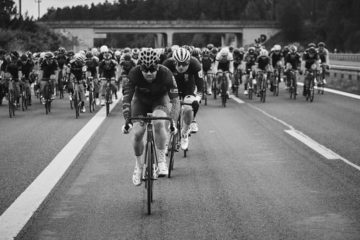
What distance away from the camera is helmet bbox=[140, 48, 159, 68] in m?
8.12

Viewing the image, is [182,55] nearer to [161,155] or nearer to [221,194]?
[161,155]

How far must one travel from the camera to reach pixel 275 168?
10617 millimetres

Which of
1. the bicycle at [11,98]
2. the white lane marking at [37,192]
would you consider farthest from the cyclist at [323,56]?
the white lane marking at [37,192]

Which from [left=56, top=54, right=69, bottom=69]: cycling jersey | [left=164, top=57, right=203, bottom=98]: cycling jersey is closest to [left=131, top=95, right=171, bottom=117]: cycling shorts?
[left=164, top=57, right=203, bottom=98]: cycling jersey

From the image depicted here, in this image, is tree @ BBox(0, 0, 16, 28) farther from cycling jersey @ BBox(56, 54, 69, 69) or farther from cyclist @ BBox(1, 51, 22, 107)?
cyclist @ BBox(1, 51, 22, 107)

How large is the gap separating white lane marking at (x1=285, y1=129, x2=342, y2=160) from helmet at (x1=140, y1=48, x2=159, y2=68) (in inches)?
169

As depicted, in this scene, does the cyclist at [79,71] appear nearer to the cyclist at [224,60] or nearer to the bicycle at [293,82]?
the cyclist at [224,60]

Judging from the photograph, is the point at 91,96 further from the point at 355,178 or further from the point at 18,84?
the point at 355,178

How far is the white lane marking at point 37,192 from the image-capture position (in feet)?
23.4

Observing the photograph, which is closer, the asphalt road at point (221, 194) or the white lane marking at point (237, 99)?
the asphalt road at point (221, 194)

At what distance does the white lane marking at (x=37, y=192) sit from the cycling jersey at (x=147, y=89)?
4.66ft

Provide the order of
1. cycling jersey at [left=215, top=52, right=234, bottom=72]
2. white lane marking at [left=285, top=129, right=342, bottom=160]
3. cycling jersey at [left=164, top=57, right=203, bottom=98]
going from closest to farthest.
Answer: cycling jersey at [left=164, top=57, right=203, bottom=98] → white lane marking at [left=285, top=129, right=342, bottom=160] → cycling jersey at [left=215, top=52, right=234, bottom=72]

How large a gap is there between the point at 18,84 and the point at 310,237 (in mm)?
15359

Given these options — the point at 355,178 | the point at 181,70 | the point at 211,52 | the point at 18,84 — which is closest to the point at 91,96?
the point at 18,84
